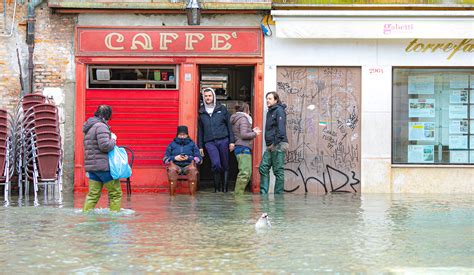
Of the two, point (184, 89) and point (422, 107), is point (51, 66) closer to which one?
point (184, 89)

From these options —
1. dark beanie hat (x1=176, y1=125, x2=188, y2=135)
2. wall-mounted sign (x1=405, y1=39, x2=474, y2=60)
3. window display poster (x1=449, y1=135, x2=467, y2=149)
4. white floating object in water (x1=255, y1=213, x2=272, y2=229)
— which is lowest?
white floating object in water (x1=255, y1=213, x2=272, y2=229)

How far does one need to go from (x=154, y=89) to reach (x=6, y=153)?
3.58 metres

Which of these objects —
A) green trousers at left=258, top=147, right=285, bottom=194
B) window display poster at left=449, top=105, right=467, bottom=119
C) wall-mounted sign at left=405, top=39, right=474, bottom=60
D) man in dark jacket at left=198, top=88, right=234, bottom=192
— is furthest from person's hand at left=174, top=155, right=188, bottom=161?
window display poster at left=449, top=105, right=467, bottom=119

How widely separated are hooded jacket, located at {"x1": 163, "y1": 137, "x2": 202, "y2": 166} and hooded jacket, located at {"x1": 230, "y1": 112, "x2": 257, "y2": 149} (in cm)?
83

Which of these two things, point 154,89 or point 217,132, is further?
point 154,89

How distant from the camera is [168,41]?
19.0 m

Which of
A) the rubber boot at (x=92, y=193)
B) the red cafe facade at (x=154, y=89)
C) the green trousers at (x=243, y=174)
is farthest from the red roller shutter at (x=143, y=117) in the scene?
the rubber boot at (x=92, y=193)

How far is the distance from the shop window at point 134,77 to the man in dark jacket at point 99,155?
5824 millimetres

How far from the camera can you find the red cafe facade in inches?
749

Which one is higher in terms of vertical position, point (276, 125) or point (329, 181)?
point (276, 125)

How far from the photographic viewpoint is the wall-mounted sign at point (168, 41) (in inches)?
749

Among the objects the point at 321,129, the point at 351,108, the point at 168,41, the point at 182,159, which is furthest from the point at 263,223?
the point at 168,41

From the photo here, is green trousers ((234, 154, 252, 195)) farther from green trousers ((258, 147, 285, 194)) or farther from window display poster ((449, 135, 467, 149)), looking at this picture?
window display poster ((449, 135, 467, 149))

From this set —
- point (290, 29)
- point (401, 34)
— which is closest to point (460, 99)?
point (401, 34)
